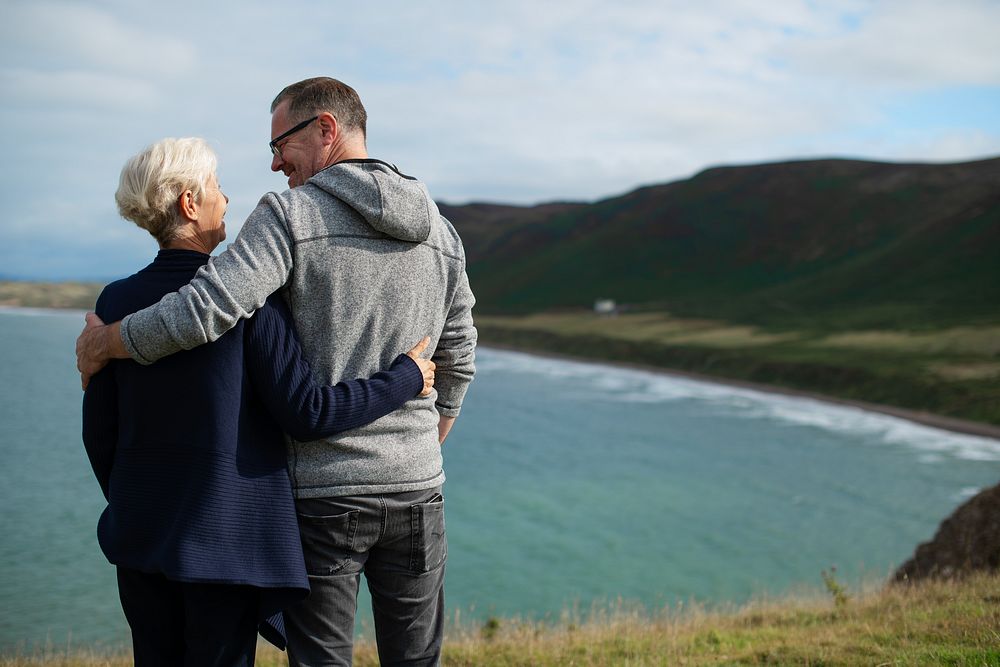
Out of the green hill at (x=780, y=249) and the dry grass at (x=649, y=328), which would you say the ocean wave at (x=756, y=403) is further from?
the green hill at (x=780, y=249)

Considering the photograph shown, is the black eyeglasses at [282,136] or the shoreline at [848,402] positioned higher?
the black eyeglasses at [282,136]

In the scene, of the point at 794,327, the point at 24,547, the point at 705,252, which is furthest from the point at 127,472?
the point at 705,252

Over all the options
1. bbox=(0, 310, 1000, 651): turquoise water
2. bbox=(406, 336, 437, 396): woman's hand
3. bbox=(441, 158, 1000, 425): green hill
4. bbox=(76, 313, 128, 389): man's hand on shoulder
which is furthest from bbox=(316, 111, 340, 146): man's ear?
bbox=(441, 158, 1000, 425): green hill

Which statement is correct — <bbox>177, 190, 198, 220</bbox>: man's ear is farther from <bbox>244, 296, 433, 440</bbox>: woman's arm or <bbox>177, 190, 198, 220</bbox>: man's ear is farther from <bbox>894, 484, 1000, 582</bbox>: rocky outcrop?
<bbox>894, 484, 1000, 582</bbox>: rocky outcrop

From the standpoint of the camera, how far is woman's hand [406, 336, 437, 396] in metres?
2.81

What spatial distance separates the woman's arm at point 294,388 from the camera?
8.28ft

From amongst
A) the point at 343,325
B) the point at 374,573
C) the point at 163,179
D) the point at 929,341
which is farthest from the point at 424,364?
the point at 929,341

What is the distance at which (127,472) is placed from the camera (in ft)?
8.49

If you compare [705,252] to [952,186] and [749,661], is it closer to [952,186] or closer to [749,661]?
[952,186]

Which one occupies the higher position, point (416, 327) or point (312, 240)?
point (312, 240)

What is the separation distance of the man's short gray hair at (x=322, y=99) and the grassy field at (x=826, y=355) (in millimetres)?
43230

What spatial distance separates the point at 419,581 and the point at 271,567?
51 centimetres

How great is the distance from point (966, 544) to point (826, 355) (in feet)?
169

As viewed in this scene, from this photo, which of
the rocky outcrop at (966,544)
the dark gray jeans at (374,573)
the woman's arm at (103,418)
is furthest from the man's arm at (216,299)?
the rocky outcrop at (966,544)
